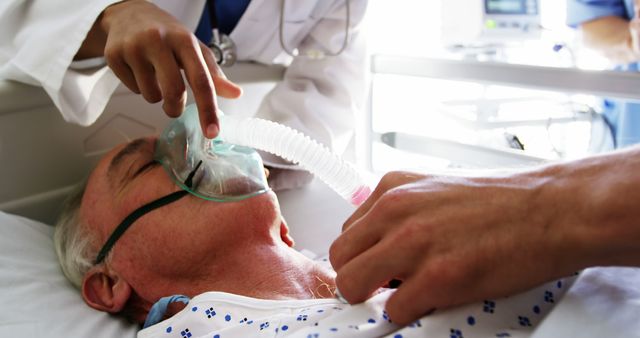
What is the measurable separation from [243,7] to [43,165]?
→ 2.43 feet

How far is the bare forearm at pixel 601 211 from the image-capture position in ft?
2.03

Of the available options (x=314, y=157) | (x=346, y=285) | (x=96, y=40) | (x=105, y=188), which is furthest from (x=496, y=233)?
(x=96, y=40)

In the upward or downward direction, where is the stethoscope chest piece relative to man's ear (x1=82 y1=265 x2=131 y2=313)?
upward

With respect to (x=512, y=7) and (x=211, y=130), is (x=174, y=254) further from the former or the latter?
(x=512, y=7)

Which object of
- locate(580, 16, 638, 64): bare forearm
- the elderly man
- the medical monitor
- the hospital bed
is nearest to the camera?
the hospital bed

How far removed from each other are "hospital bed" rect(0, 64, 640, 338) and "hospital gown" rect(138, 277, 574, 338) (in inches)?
2.7

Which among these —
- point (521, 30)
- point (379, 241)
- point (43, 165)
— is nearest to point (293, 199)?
point (43, 165)

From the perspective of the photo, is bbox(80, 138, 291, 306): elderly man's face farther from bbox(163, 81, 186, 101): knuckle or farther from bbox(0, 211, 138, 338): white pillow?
bbox(163, 81, 186, 101): knuckle

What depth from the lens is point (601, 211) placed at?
0.63m

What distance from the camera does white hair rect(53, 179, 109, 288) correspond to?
1233 millimetres

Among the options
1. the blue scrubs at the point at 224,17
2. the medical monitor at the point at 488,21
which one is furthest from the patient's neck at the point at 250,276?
the medical monitor at the point at 488,21

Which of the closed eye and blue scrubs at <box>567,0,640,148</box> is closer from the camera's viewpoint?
the closed eye

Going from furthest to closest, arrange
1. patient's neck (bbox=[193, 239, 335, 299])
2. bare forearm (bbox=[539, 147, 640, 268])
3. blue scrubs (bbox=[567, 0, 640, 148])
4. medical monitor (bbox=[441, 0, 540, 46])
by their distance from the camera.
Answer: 1. medical monitor (bbox=[441, 0, 540, 46])
2. blue scrubs (bbox=[567, 0, 640, 148])
3. patient's neck (bbox=[193, 239, 335, 299])
4. bare forearm (bbox=[539, 147, 640, 268])

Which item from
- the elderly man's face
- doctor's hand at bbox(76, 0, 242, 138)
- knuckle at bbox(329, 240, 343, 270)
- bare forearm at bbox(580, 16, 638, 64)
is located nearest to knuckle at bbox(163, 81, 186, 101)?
doctor's hand at bbox(76, 0, 242, 138)
